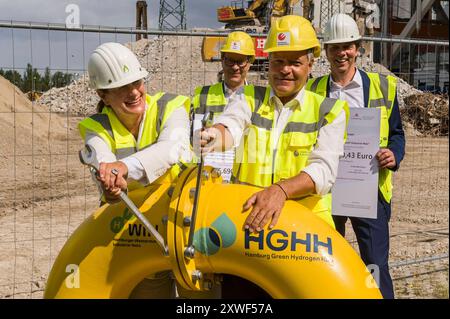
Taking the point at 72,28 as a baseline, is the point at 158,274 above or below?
below

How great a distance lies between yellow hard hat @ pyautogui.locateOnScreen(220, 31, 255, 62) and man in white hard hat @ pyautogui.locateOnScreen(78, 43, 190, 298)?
1873mm

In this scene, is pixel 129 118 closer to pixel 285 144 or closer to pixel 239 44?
pixel 285 144

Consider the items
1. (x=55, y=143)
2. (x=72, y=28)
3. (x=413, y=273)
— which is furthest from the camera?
(x=55, y=143)

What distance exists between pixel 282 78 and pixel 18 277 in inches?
165

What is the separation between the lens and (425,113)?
18.4 metres

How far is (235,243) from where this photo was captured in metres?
2.01

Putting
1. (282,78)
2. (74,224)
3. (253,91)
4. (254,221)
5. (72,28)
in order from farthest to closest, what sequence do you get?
(74,224)
(72,28)
(253,91)
(282,78)
(254,221)

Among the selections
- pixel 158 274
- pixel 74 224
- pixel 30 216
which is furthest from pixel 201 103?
pixel 30 216

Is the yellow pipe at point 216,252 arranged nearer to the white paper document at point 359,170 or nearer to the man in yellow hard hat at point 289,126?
the man in yellow hard hat at point 289,126

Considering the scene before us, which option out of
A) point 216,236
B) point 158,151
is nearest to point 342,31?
point 158,151

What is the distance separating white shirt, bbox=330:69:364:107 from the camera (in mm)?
3531

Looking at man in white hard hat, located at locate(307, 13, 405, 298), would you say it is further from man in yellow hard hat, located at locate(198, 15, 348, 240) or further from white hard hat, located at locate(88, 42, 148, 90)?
white hard hat, located at locate(88, 42, 148, 90)

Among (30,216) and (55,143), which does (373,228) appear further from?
(55,143)

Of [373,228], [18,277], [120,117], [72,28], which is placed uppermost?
[72,28]
